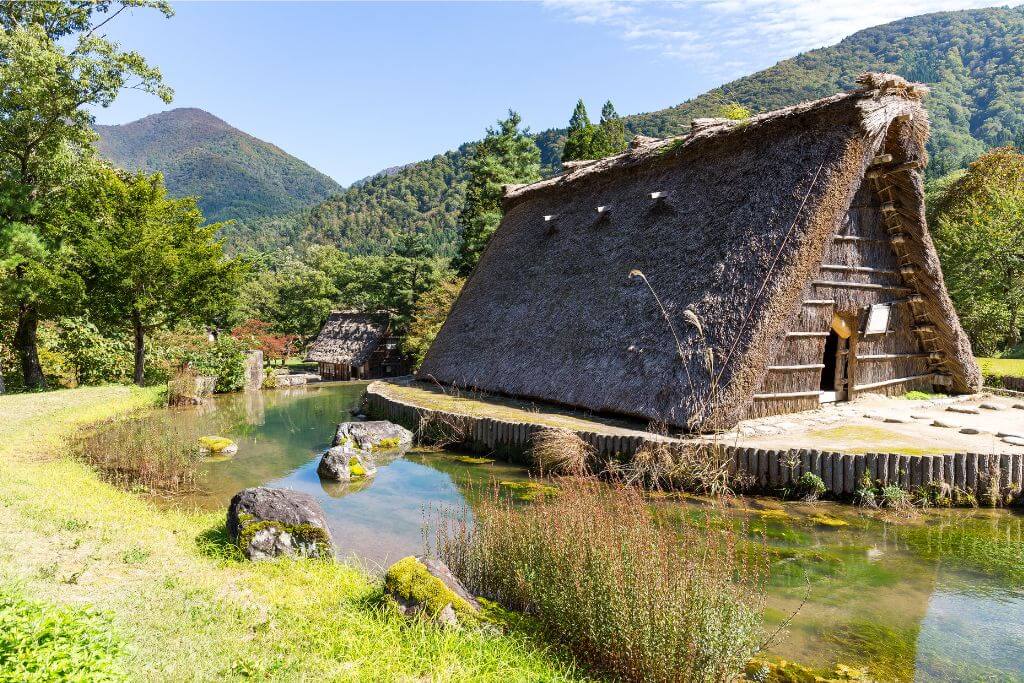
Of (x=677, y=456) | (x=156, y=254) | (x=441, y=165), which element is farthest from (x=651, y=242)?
(x=441, y=165)

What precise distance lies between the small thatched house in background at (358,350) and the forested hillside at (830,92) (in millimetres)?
32104

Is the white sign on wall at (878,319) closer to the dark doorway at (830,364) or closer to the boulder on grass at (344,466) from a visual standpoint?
the dark doorway at (830,364)

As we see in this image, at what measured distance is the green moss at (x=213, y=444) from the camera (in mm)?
13281

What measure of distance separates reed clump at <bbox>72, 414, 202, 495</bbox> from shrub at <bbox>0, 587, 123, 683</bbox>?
22.6 ft

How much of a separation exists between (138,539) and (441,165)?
314 feet

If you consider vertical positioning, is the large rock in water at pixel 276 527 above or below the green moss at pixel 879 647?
above

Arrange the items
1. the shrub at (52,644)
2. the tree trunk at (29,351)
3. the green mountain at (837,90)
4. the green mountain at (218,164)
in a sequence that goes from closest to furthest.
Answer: the shrub at (52,644) < the tree trunk at (29,351) < the green mountain at (837,90) < the green mountain at (218,164)

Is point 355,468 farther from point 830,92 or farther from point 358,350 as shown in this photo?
point 830,92

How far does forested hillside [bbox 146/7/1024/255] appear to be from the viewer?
7144 centimetres

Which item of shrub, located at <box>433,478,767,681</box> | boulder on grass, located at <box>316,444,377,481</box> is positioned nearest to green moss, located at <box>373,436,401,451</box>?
boulder on grass, located at <box>316,444,377,481</box>

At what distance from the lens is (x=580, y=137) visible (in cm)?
3550

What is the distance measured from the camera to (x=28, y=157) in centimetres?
1658

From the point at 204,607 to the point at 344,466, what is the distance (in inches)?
280

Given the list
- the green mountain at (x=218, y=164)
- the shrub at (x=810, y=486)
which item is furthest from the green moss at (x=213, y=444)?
the green mountain at (x=218, y=164)
